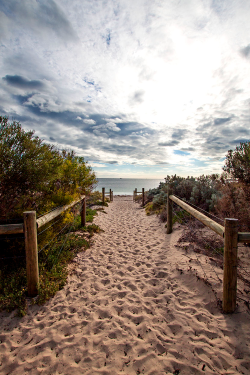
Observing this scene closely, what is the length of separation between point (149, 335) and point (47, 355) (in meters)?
1.24

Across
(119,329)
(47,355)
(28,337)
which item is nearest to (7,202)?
(28,337)

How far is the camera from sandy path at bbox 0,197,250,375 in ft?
6.63

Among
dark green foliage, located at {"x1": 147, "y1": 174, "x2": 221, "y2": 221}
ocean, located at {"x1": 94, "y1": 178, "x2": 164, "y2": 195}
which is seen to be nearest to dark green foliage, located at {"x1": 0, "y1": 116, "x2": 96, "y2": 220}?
dark green foliage, located at {"x1": 147, "y1": 174, "x2": 221, "y2": 221}

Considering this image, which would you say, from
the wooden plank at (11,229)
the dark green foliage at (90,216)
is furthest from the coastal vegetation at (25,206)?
the dark green foliage at (90,216)

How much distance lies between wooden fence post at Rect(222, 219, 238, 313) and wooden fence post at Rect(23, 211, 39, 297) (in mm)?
2913

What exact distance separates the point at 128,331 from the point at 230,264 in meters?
1.66

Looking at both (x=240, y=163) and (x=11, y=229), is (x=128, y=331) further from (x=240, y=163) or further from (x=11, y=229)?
(x=240, y=163)

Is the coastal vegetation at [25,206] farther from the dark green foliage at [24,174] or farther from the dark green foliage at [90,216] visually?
the dark green foliage at [90,216]

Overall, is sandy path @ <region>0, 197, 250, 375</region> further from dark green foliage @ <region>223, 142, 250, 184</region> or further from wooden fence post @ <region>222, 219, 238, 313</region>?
dark green foliage @ <region>223, 142, 250, 184</region>

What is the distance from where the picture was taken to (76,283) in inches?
143

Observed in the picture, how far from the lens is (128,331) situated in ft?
8.10

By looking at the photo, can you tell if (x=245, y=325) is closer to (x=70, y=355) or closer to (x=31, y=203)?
(x=70, y=355)

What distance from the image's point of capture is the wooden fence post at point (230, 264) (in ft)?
8.35

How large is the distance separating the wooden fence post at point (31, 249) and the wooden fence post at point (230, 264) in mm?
2913
